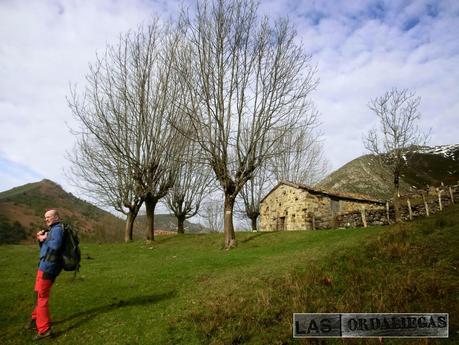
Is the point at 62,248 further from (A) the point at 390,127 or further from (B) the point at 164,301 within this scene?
(A) the point at 390,127

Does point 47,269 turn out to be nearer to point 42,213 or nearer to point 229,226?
point 229,226

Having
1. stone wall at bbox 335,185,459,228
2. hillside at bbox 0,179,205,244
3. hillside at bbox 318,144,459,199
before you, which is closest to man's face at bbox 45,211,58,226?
stone wall at bbox 335,185,459,228

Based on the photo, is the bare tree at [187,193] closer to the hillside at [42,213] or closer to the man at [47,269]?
the hillside at [42,213]

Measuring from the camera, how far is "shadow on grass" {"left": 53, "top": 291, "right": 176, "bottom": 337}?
7809 mm

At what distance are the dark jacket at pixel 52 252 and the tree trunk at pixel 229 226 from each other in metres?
12.5

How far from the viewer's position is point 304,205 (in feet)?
103

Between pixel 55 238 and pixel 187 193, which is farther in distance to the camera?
pixel 187 193

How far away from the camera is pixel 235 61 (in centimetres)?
1934

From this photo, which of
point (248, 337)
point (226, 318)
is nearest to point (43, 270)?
point (226, 318)

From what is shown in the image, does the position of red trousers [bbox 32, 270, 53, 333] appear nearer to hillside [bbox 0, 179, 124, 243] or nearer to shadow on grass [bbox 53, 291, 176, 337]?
shadow on grass [bbox 53, 291, 176, 337]

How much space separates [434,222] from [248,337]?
9593mm

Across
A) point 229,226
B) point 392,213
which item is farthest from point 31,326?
point 392,213

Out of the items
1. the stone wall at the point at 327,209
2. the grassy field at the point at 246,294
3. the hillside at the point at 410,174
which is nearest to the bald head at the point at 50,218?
the grassy field at the point at 246,294

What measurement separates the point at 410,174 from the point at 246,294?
69485 mm
